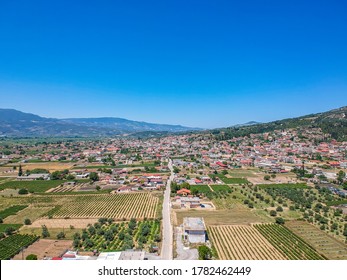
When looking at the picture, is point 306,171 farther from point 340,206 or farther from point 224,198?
Result: point 224,198

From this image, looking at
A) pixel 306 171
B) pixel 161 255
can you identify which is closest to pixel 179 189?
pixel 161 255

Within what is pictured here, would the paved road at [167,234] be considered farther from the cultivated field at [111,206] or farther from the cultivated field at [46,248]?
the cultivated field at [46,248]

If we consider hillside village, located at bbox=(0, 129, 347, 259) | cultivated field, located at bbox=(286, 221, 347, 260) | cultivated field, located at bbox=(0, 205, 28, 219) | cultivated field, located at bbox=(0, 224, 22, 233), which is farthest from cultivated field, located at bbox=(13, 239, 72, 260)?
cultivated field, located at bbox=(286, 221, 347, 260)

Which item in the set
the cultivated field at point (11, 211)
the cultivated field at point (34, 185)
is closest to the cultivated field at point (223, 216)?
the cultivated field at point (11, 211)

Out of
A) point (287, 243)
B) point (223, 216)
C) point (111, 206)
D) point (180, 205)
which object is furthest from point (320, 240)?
point (111, 206)

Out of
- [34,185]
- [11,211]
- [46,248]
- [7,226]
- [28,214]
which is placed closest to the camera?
[46,248]

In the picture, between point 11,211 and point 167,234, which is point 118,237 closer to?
point 167,234
